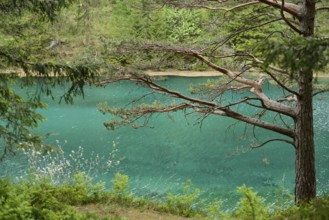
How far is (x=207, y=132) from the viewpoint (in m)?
15.3

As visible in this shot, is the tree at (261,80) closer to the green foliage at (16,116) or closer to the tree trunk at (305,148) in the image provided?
the tree trunk at (305,148)

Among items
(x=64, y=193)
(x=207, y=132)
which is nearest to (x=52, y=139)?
(x=207, y=132)

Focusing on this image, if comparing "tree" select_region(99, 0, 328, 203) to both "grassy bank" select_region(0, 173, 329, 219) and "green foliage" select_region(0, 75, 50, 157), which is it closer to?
"grassy bank" select_region(0, 173, 329, 219)

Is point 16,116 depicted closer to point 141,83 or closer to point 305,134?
point 141,83

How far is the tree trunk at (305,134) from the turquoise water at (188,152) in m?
1.62

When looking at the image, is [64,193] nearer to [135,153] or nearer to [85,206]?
[85,206]

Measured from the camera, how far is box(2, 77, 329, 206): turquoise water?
32.6ft

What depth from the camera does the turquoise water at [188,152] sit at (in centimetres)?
994

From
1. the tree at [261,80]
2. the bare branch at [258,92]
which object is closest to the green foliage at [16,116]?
the tree at [261,80]

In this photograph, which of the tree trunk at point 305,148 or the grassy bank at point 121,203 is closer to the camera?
the grassy bank at point 121,203

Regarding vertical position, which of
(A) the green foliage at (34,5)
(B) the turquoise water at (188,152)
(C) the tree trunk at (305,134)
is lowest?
(B) the turquoise water at (188,152)

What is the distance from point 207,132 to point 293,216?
1148 centimetres

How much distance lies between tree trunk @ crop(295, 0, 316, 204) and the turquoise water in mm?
1621

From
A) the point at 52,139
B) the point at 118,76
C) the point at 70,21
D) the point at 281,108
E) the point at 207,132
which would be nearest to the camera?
the point at 281,108
